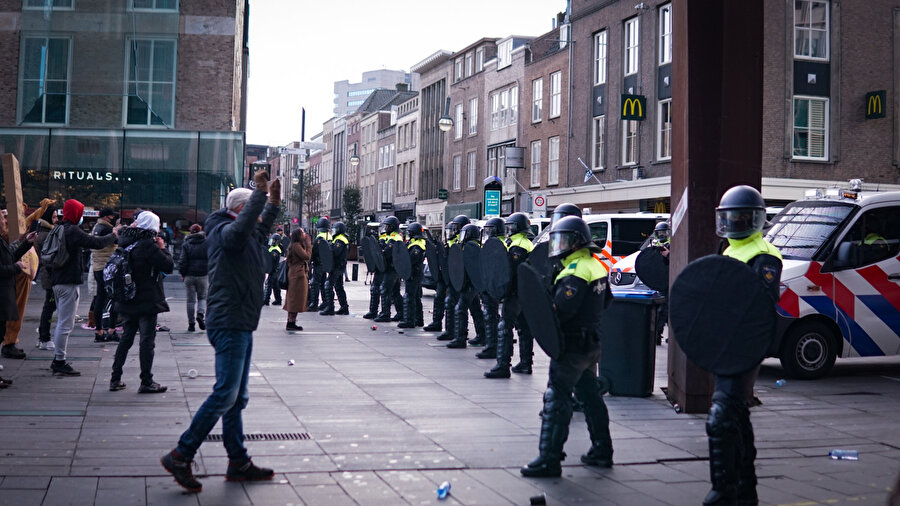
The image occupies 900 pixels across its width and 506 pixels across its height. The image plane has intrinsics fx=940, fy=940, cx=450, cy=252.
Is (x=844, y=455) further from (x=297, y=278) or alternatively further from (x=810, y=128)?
(x=810, y=128)

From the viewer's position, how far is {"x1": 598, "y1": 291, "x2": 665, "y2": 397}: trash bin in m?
9.34

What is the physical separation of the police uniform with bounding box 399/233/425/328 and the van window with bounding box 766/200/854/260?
7247 millimetres

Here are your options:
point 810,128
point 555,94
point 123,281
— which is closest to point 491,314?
point 123,281

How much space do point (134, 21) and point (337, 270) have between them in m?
18.4

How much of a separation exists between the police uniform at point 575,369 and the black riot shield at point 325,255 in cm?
1374

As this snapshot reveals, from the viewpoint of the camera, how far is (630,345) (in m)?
9.41

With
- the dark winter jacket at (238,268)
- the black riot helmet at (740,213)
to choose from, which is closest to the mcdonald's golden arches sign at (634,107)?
the black riot helmet at (740,213)

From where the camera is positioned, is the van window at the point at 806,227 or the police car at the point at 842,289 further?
the van window at the point at 806,227

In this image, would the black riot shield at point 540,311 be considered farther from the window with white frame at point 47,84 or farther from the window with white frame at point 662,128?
the window with white frame at point 47,84

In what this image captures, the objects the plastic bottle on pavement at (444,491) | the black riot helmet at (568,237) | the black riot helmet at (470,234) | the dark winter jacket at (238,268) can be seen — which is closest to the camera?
the plastic bottle on pavement at (444,491)

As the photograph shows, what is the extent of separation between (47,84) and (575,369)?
31.5m

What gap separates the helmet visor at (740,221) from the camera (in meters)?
6.36

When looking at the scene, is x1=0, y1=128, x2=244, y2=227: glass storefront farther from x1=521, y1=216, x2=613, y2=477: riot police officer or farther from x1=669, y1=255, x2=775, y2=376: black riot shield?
x1=669, y1=255, x2=775, y2=376: black riot shield

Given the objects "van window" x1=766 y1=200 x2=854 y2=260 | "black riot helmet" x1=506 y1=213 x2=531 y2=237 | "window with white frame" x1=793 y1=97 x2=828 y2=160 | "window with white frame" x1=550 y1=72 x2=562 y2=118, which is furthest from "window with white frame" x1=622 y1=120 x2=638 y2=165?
"black riot helmet" x1=506 y1=213 x2=531 y2=237
